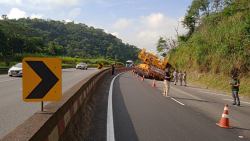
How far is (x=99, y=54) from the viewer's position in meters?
127

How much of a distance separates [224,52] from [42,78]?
65.3ft

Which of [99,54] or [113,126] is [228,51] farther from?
[99,54]

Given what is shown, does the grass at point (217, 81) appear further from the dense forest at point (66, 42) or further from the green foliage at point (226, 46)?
the dense forest at point (66, 42)

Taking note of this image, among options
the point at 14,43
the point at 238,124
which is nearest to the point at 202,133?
the point at 238,124

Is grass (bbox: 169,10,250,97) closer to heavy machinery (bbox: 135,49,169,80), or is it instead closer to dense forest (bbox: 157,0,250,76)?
dense forest (bbox: 157,0,250,76)

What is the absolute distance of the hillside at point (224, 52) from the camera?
1812 cm

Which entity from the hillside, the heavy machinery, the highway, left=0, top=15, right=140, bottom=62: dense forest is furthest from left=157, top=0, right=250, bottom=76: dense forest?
left=0, top=15, right=140, bottom=62: dense forest

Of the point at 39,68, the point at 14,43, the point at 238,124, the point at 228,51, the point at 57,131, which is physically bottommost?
the point at 238,124

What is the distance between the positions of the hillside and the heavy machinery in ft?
11.4

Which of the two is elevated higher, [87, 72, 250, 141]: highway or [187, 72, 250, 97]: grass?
[187, 72, 250, 97]: grass

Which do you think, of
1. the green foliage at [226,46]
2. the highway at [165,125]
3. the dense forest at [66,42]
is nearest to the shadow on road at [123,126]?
the highway at [165,125]

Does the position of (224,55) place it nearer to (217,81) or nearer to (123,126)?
(217,81)

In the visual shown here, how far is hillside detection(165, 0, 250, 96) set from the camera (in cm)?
1812

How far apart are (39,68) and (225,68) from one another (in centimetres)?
1936
